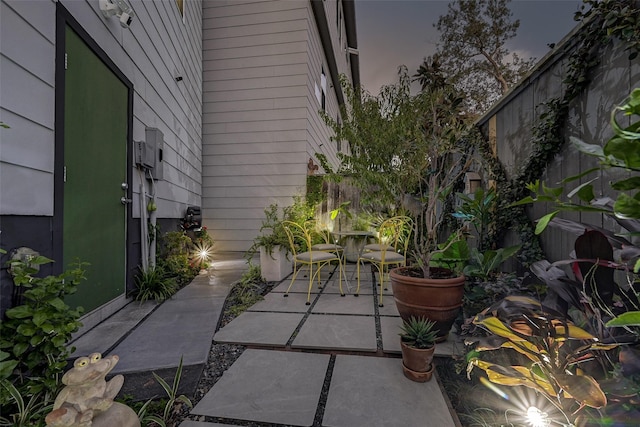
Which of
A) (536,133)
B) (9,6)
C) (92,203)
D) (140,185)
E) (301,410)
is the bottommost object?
(301,410)

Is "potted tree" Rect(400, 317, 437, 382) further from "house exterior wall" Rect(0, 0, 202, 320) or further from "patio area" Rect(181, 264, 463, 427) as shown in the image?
"house exterior wall" Rect(0, 0, 202, 320)

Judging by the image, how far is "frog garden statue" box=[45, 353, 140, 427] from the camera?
3.06 feet

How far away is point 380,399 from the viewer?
4.52 feet

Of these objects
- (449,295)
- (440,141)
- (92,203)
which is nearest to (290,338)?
(449,295)

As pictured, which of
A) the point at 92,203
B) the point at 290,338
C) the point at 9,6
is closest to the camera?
the point at 9,6

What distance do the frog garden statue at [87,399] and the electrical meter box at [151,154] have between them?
2.42m

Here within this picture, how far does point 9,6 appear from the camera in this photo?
1494 millimetres

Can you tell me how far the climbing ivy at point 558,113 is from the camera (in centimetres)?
141

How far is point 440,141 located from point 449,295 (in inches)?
54.7

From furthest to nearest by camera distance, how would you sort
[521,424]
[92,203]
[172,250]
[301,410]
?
[172,250] → [92,203] → [301,410] → [521,424]

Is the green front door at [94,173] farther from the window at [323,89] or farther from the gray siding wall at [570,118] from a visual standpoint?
the window at [323,89]

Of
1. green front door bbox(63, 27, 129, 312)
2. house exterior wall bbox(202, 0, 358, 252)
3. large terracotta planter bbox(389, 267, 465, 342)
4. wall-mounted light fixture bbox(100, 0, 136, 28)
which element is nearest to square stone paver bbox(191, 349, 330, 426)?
large terracotta planter bbox(389, 267, 465, 342)

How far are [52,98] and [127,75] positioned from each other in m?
1.19

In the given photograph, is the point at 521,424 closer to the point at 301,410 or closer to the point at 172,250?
the point at 301,410
